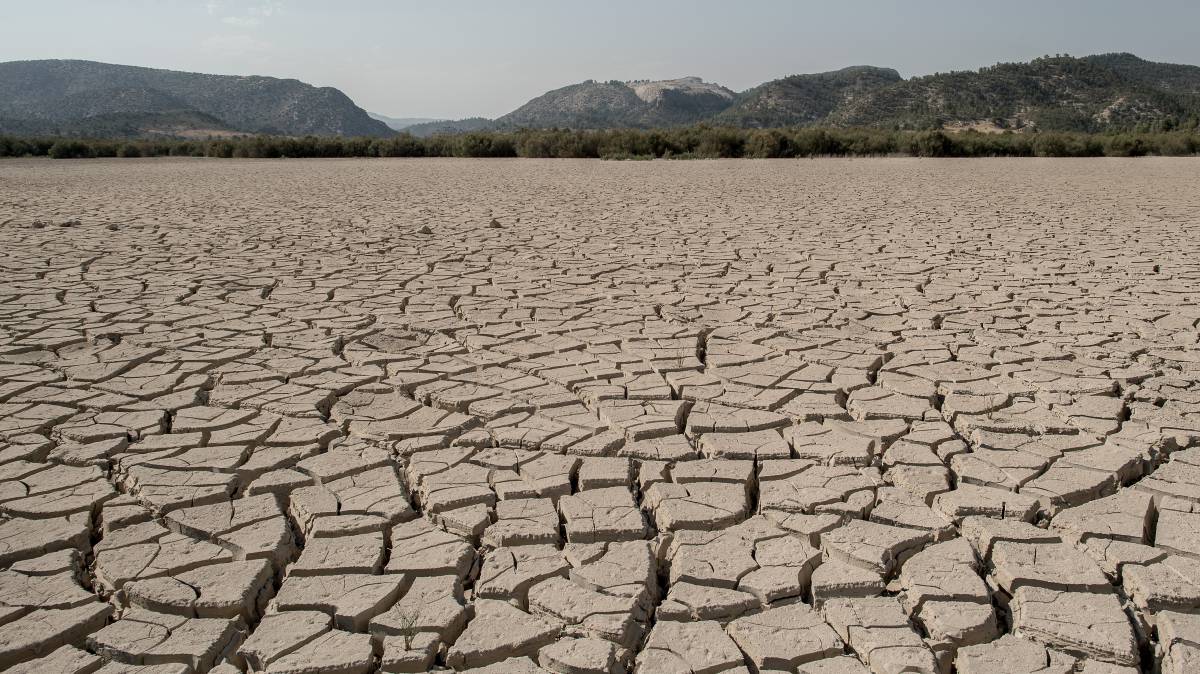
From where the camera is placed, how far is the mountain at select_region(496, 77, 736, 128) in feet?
297

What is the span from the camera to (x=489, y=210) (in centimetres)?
927

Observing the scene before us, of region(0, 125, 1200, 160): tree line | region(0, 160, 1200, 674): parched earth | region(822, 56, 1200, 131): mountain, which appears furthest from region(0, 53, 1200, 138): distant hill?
region(0, 160, 1200, 674): parched earth

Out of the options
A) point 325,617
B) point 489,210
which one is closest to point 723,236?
point 489,210

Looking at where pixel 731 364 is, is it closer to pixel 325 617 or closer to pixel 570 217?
pixel 325 617

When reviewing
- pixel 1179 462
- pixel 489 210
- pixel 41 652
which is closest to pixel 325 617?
pixel 41 652

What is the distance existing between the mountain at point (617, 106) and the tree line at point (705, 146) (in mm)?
60087

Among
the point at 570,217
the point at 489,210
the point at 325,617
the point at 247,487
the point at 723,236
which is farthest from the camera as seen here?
the point at 489,210

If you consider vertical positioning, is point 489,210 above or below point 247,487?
above

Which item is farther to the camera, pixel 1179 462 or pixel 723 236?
pixel 723 236

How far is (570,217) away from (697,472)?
6.41 m

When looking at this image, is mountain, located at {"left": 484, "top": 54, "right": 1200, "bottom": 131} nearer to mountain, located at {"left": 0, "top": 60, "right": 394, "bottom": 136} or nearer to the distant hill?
the distant hill

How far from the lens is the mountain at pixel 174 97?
7262 cm

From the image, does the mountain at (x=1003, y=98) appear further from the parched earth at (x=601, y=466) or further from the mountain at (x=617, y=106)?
the parched earth at (x=601, y=466)

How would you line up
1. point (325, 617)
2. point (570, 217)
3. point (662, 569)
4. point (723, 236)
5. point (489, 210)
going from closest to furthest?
1. point (325, 617)
2. point (662, 569)
3. point (723, 236)
4. point (570, 217)
5. point (489, 210)
